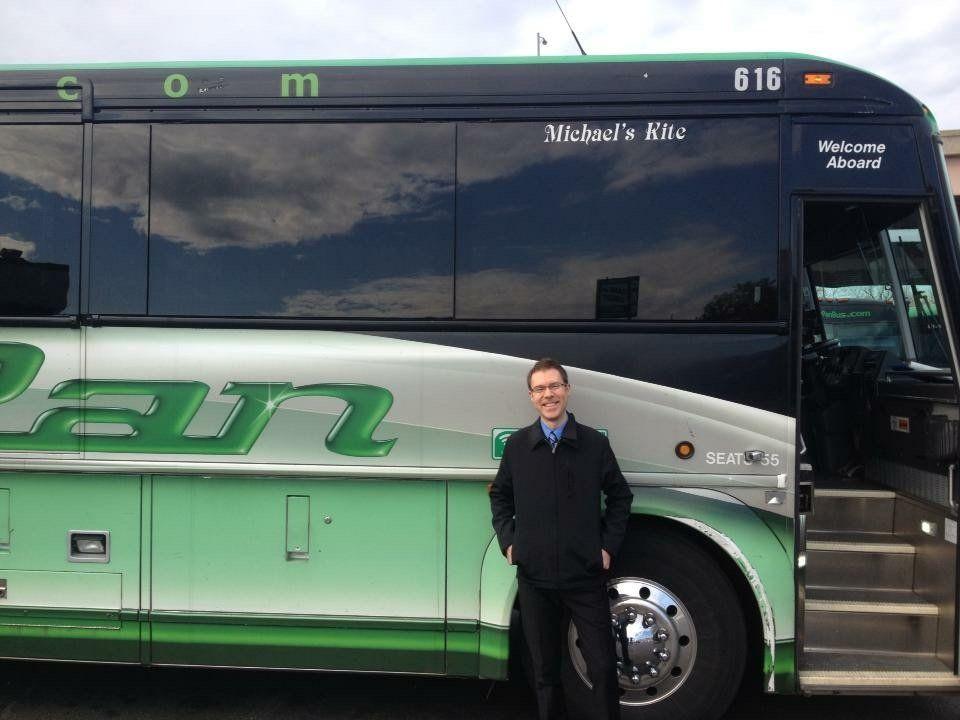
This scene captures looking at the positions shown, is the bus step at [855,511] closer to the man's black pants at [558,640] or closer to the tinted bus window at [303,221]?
the man's black pants at [558,640]

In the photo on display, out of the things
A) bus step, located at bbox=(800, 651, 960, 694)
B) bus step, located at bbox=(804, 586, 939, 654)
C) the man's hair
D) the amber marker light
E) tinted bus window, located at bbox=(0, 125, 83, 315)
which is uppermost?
the amber marker light

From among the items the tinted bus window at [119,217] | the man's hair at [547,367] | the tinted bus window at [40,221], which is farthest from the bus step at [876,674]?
the tinted bus window at [40,221]

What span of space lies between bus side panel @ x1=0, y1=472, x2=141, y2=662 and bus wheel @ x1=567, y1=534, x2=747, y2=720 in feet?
7.71

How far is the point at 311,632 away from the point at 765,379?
2432 millimetres

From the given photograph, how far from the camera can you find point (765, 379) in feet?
10.6

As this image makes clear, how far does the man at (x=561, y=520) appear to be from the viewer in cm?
301

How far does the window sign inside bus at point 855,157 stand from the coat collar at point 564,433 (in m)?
1.52

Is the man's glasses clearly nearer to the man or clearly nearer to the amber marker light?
the man

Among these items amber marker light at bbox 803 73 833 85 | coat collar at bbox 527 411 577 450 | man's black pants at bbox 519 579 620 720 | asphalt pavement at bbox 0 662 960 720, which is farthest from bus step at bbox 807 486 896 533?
amber marker light at bbox 803 73 833 85

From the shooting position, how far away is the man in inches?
118

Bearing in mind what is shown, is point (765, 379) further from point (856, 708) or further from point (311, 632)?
point (311, 632)

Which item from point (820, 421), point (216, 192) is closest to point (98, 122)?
point (216, 192)

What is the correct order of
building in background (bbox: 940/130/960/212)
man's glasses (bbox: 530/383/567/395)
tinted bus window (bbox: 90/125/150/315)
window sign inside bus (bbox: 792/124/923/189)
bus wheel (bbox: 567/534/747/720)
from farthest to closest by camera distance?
building in background (bbox: 940/130/960/212) → tinted bus window (bbox: 90/125/150/315) → bus wheel (bbox: 567/534/747/720) → window sign inside bus (bbox: 792/124/923/189) → man's glasses (bbox: 530/383/567/395)

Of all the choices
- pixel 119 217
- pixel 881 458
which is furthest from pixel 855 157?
pixel 119 217
